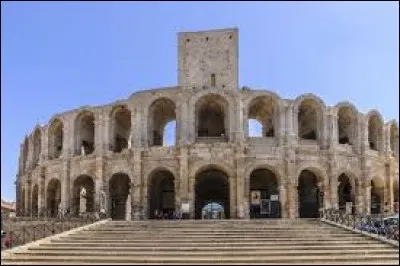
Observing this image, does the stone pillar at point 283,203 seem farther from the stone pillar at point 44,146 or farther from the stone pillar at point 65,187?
the stone pillar at point 44,146

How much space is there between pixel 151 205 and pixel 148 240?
16.5 m

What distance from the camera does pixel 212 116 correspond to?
151ft

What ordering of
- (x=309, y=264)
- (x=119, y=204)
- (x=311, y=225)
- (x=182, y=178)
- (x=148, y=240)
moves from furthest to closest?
1. (x=119, y=204)
2. (x=182, y=178)
3. (x=311, y=225)
4. (x=148, y=240)
5. (x=309, y=264)

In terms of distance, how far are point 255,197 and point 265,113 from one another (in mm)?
6263

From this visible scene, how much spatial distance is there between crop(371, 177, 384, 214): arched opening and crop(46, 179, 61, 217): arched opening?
2216 cm

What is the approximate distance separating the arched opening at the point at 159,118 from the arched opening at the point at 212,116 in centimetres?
201

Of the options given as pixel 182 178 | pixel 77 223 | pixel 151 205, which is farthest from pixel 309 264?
pixel 151 205

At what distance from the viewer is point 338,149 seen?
4131cm

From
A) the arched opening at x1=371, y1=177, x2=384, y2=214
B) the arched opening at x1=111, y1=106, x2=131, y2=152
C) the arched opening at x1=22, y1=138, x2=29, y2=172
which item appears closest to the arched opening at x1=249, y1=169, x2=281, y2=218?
the arched opening at x1=371, y1=177, x2=384, y2=214

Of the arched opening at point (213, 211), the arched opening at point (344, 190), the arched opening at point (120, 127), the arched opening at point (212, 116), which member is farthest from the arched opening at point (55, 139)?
the arched opening at point (344, 190)

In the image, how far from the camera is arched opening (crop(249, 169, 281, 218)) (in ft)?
131

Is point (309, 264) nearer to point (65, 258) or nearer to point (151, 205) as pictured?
point (65, 258)

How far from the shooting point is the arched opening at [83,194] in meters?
43.2

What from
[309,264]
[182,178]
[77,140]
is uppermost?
[77,140]
